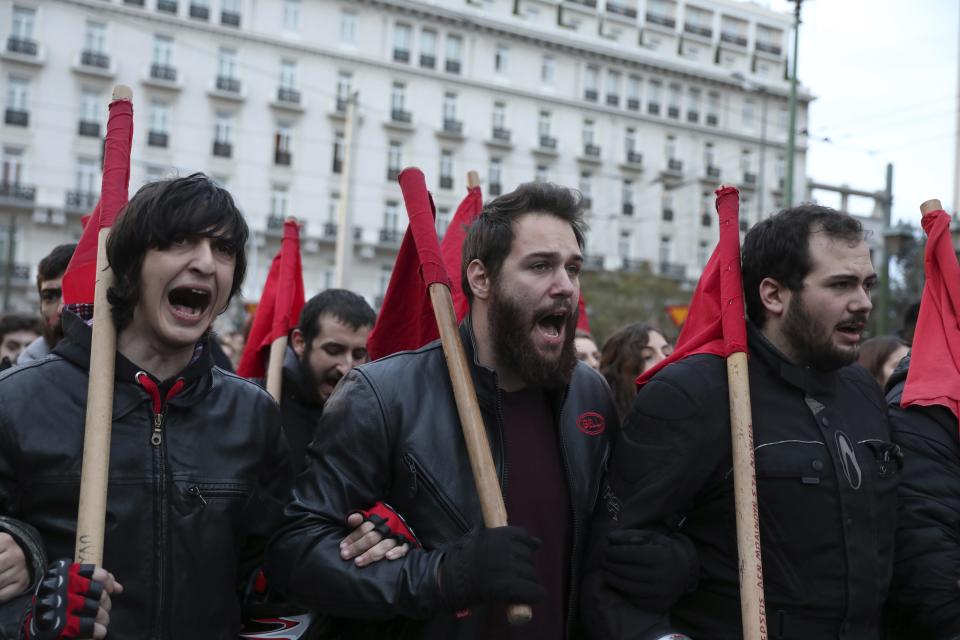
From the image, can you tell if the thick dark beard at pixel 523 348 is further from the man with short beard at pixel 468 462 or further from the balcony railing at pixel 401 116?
the balcony railing at pixel 401 116

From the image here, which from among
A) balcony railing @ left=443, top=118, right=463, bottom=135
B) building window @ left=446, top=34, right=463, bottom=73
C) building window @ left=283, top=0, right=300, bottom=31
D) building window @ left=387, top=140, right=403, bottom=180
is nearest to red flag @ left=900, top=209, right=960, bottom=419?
building window @ left=387, top=140, right=403, bottom=180

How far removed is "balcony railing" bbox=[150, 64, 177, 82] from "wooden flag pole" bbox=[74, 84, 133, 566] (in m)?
38.8

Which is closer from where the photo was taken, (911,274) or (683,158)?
(911,274)

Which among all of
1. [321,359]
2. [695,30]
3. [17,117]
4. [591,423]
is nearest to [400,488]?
[591,423]

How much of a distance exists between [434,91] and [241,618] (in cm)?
4232

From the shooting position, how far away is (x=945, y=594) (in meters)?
3.05

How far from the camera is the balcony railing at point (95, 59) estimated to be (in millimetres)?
37312

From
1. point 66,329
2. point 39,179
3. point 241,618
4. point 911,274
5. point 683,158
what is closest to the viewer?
point 66,329

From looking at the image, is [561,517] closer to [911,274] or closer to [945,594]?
[945,594]

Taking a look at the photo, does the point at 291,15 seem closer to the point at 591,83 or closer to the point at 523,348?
the point at 591,83

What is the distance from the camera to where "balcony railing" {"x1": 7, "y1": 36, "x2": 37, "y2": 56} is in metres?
36.2

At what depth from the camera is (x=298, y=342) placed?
524 cm

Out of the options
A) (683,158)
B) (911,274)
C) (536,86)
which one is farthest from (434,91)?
(911,274)

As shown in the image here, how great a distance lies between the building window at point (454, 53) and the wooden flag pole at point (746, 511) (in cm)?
4298
